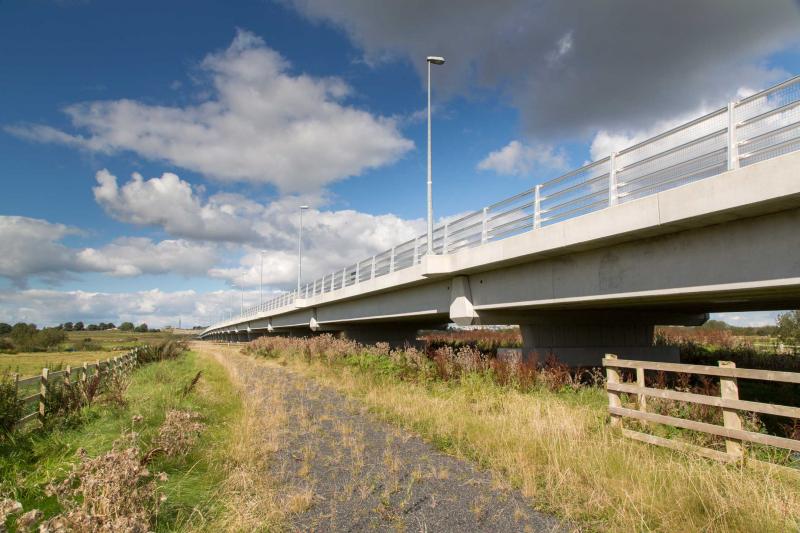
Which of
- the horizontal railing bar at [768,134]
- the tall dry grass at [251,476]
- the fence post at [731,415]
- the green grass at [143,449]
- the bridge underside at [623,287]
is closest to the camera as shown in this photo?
the tall dry grass at [251,476]

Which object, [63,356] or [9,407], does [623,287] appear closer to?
[9,407]

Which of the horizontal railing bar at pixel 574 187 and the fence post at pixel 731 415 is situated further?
the horizontal railing bar at pixel 574 187

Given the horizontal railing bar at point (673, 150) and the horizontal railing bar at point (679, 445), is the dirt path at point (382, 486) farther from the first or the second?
the horizontal railing bar at point (673, 150)

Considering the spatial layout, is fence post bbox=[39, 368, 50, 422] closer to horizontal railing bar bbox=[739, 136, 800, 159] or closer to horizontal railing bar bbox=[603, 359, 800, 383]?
horizontal railing bar bbox=[603, 359, 800, 383]

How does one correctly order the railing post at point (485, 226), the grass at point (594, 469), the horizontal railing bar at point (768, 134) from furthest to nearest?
the railing post at point (485, 226), the horizontal railing bar at point (768, 134), the grass at point (594, 469)

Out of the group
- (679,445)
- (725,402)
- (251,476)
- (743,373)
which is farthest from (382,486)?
(743,373)

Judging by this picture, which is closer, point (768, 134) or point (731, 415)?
point (731, 415)

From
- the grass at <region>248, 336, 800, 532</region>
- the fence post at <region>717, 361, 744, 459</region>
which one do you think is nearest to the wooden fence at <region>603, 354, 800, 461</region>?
the fence post at <region>717, 361, 744, 459</region>

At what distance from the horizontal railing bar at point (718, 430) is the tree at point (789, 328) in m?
19.0

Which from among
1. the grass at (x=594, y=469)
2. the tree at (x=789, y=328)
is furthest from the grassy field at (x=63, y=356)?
the tree at (x=789, y=328)

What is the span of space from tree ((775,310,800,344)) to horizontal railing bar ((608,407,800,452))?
62.5ft

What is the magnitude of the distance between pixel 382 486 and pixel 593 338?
42.7 feet

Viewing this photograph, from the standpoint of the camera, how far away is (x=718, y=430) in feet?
19.2

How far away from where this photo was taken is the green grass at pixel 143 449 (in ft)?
15.2
